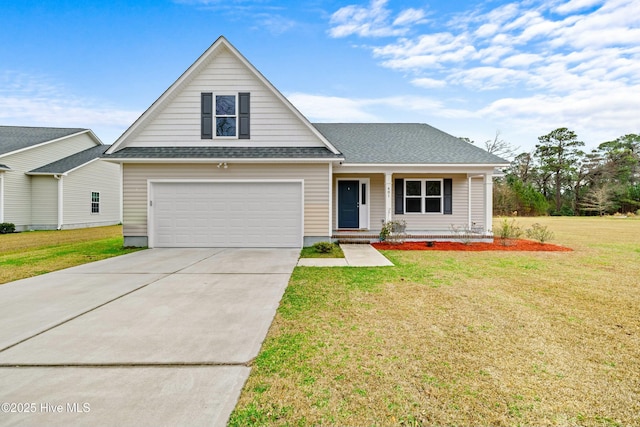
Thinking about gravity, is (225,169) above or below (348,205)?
above

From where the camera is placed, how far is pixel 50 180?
17828mm

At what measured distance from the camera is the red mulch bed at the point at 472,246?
10.7m

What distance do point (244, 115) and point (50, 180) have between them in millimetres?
14903

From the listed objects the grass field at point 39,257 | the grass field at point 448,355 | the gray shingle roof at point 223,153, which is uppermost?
the gray shingle roof at point 223,153

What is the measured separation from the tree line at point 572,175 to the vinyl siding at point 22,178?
39195mm

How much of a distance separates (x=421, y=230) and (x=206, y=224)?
8.86 meters

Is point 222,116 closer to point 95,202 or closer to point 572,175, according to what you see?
point 95,202

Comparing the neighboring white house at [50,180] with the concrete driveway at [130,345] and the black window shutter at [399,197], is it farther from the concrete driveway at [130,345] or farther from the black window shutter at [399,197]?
the black window shutter at [399,197]

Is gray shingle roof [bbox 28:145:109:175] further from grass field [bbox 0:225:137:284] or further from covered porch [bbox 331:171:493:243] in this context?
covered porch [bbox 331:171:493:243]

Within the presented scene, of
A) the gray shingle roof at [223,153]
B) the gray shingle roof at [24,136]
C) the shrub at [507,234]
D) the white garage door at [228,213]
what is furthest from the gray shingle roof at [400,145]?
the gray shingle roof at [24,136]

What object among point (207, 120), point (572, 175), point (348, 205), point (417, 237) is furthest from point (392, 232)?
point (572, 175)

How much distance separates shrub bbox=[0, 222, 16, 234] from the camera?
16031 millimetres

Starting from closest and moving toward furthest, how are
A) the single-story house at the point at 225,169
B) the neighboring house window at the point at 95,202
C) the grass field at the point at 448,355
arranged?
the grass field at the point at 448,355 < the single-story house at the point at 225,169 < the neighboring house window at the point at 95,202

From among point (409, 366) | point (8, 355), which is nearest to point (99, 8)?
point (8, 355)
